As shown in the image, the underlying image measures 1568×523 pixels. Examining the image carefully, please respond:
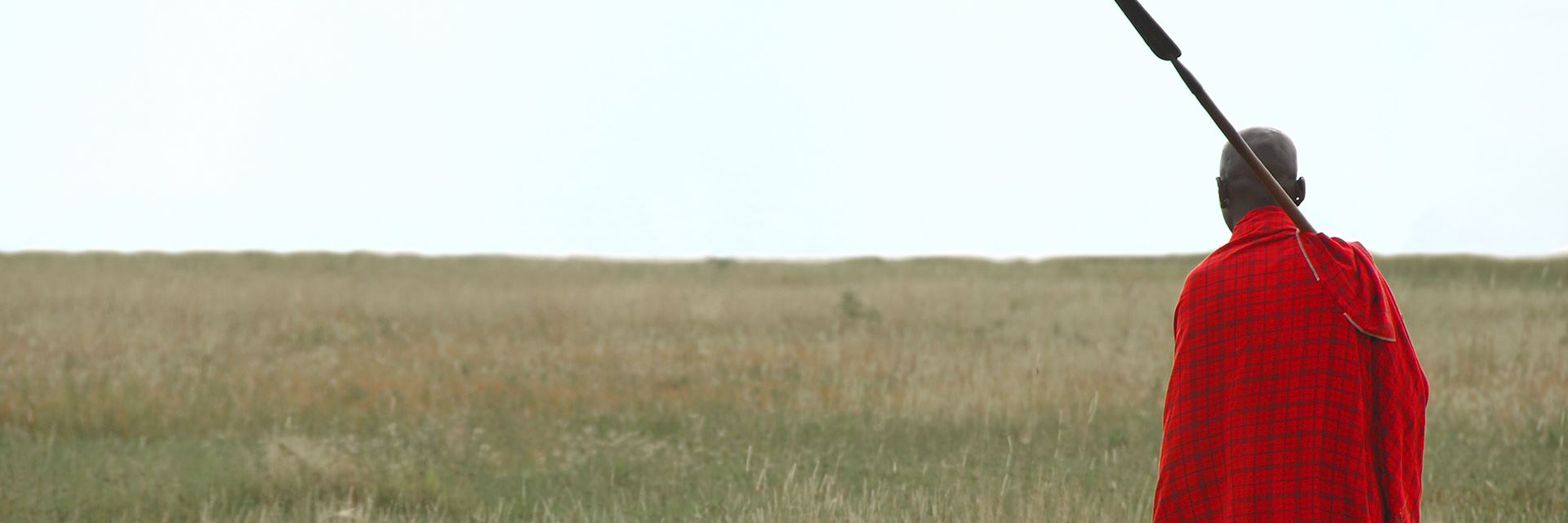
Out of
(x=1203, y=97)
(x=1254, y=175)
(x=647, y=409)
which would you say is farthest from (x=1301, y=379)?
(x=647, y=409)

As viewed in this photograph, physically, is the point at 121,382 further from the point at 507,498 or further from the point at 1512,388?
the point at 1512,388

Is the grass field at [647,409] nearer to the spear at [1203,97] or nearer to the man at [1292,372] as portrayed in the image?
the man at [1292,372]

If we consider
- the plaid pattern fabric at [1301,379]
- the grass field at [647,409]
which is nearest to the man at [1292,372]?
the plaid pattern fabric at [1301,379]

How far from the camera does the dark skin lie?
273cm

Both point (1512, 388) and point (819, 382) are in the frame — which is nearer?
point (1512, 388)

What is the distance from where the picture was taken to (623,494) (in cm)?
601

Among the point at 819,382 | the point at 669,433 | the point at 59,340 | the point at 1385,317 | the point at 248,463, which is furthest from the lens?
the point at 59,340

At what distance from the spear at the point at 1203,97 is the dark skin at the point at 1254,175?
0.09 ft

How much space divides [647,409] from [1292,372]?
255 inches

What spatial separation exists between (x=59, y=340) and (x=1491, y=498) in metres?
12.3

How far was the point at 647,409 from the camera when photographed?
28.6 ft

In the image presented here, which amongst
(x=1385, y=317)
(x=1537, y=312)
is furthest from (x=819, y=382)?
(x=1537, y=312)

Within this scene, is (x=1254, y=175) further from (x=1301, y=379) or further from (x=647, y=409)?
(x=647, y=409)

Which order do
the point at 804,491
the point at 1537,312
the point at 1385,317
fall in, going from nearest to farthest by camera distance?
Answer: the point at 1385,317 < the point at 804,491 < the point at 1537,312
